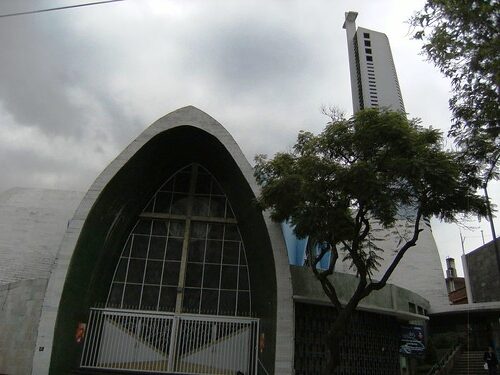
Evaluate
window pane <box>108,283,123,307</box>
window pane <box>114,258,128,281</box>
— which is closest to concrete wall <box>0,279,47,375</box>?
window pane <box>108,283,123,307</box>

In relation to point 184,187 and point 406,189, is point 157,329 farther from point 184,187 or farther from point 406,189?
point 406,189

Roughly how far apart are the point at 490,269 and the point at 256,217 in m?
22.1

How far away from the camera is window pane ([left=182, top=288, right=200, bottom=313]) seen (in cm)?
1389

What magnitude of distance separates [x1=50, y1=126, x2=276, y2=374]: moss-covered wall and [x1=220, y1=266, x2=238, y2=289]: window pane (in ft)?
1.94

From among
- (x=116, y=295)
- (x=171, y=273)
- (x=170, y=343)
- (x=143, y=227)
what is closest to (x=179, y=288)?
(x=171, y=273)

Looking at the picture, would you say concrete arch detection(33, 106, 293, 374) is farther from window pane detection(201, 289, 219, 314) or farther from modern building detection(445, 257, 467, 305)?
modern building detection(445, 257, 467, 305)

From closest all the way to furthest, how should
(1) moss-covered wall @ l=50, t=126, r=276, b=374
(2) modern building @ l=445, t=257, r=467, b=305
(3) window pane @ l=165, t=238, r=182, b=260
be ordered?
(1) moss-covered wall @ l=50, t=126, r=276, b=374, (3) window pane @ l=165, t=238, r=182, b=260, (2) modern building @ l=445, t=257, r=467, b=305

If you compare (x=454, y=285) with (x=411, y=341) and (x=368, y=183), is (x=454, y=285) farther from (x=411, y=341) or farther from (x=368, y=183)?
(x=368, y=183)

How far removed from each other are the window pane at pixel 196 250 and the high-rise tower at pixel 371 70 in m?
27.9

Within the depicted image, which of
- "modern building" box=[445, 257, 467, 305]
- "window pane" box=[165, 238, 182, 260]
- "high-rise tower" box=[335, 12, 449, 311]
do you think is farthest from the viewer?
"modern building" box=[445, 257, 467, 305]

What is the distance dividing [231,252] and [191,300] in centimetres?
205

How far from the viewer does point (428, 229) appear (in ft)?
95.8

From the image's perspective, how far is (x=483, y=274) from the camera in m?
29.5

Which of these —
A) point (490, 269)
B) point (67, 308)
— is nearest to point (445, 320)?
point (490, 269)
